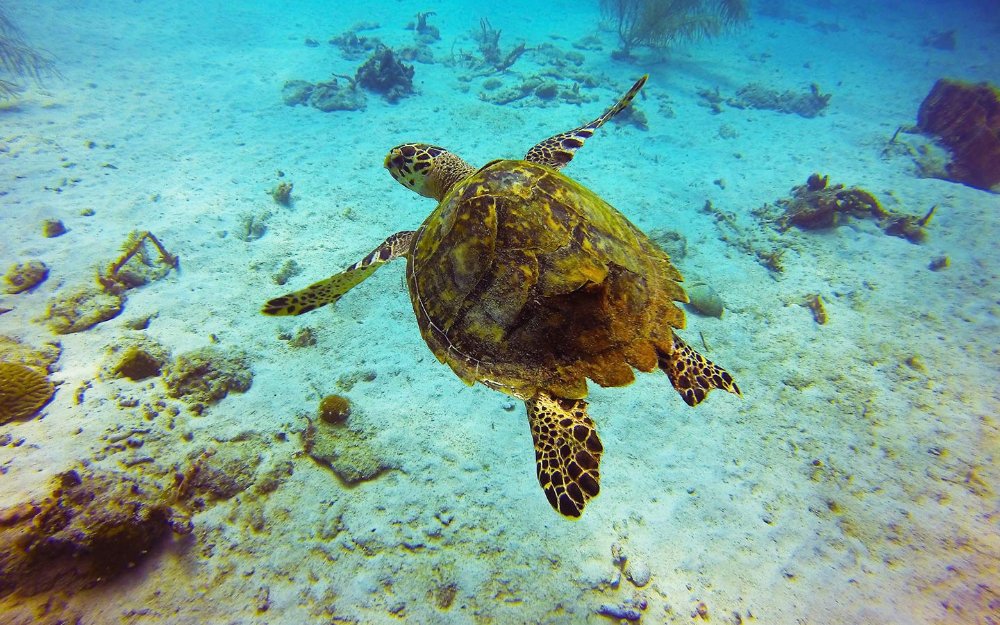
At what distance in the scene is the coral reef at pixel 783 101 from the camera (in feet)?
41.9

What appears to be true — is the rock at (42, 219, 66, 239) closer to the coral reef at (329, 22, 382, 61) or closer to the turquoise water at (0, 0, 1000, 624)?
the turquoise water at (0, 0, 1000, 624)

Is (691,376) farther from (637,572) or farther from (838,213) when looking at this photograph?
(838,213)

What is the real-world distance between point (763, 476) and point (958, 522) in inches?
67.6

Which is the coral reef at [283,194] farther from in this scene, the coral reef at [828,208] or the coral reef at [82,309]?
the coral reef at [828,208]

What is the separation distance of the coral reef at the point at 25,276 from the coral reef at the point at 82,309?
0.76 m

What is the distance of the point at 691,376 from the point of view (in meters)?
2.99

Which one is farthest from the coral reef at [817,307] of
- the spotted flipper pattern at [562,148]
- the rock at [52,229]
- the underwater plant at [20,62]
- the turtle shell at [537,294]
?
the underwater plant at [20,62]

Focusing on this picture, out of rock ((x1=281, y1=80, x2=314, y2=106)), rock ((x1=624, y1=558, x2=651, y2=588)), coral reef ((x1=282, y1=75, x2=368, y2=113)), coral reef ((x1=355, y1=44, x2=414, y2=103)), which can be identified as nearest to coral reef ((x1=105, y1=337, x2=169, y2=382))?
rock ((x1=624, y1=558, x2=651, y2=588))

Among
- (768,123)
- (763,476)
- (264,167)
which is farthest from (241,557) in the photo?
(768,123)

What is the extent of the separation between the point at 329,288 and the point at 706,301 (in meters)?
5.39

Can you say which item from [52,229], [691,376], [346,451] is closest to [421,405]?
[346,451]

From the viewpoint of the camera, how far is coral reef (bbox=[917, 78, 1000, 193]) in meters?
9.14

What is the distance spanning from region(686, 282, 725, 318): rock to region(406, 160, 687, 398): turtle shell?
284 cm

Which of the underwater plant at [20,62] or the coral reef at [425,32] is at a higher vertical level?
the coral reef at [425,32]
